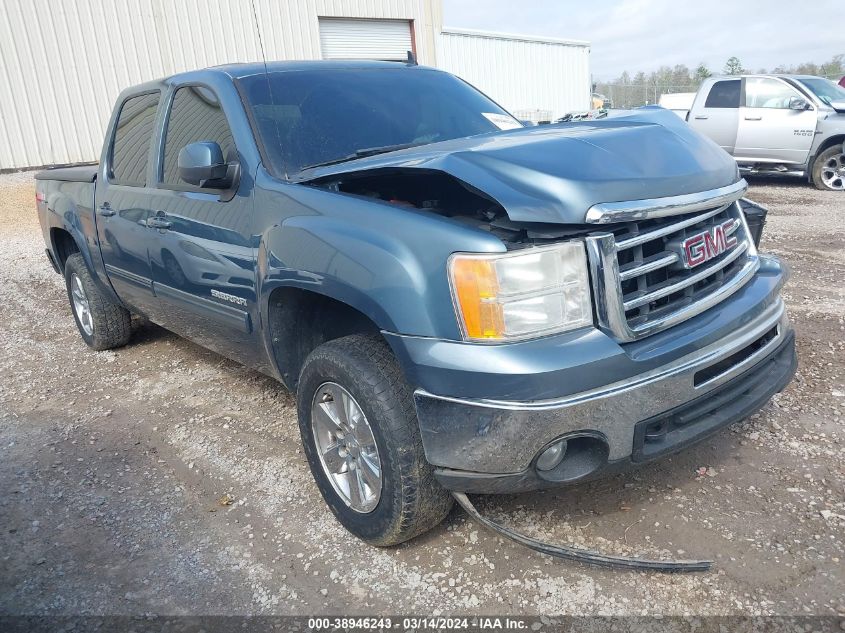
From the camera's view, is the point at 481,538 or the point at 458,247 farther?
the point at 481,538

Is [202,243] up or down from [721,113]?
down

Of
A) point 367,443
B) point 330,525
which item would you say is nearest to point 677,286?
point 367,443

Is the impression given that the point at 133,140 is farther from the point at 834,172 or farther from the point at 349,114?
the point at 834,172

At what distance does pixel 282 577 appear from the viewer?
251 centimetres

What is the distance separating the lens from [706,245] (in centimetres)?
242

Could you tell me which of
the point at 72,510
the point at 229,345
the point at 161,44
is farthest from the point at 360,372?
the point at 161,44

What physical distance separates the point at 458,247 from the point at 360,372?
585mm

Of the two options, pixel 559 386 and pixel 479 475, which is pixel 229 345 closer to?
pixel 479 475

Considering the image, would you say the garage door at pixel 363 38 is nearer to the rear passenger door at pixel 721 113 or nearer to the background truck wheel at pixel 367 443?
the rear passenger door at pixel 721 113

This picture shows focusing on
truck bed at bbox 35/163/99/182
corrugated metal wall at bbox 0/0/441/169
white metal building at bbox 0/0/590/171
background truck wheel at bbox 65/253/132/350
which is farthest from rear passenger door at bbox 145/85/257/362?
corrugated metal wall at bbox 0/0/441/169

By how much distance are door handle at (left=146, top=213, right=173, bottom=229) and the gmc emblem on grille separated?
249cm

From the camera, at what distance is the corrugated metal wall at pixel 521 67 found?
1975 cm

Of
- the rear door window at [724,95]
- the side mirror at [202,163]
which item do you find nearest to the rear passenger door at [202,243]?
the side mirror at [202,163]

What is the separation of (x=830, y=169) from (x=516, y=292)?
10.5m
